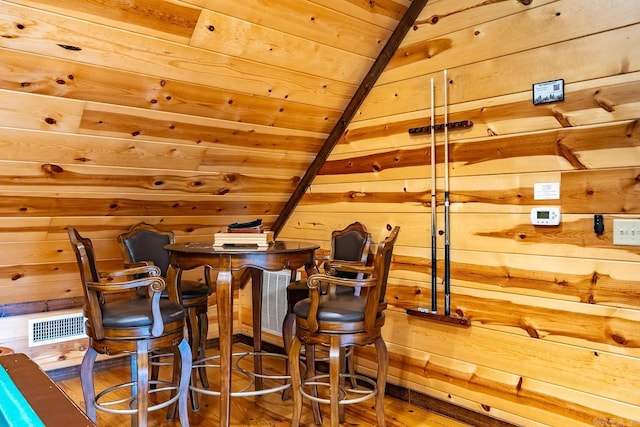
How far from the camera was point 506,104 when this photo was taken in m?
2.49

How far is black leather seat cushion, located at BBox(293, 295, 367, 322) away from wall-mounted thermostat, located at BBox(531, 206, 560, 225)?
3.08ft

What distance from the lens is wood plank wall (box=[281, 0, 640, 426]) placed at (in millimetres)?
2135

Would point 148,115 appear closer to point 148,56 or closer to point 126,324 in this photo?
point 148,56

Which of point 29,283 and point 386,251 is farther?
point 29,283

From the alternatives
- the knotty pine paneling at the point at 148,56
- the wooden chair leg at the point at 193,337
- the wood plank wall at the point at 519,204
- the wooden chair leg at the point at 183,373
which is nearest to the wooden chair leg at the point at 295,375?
the wooden chair leg at the point at 183,373

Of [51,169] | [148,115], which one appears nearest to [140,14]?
[148,115]

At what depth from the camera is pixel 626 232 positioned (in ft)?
6.87

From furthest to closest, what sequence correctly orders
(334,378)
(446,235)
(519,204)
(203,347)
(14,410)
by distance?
(203,347) < (446,235) < (519,204) < (334,378) < (14,410)

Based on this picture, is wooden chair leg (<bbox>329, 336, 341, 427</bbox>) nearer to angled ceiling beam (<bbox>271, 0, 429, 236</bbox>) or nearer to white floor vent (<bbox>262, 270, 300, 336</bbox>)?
white floor vent (<bbox>262, 270, 300, 336</bbox>)

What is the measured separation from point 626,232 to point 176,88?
2289 mm

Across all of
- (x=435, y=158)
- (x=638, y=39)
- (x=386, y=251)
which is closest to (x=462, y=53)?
(x=435, y=158)

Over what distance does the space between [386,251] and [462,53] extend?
125 cm

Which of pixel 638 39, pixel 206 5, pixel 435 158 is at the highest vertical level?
pixel 206 5

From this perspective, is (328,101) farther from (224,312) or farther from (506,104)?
(224,312)
